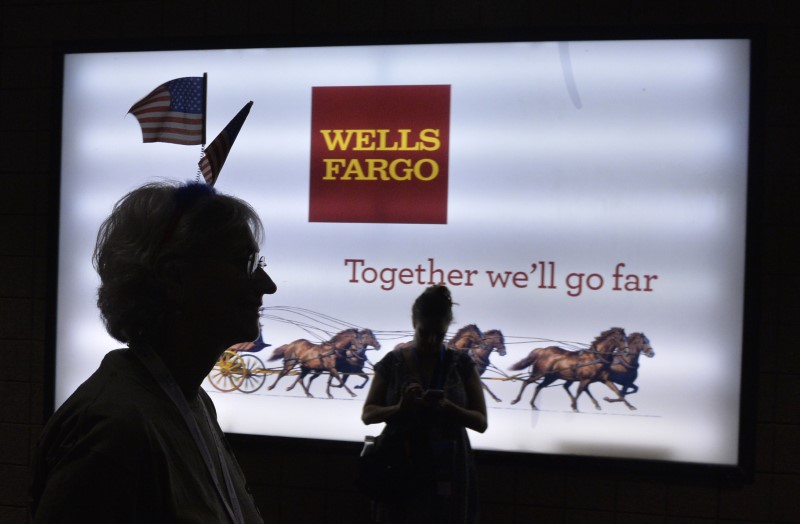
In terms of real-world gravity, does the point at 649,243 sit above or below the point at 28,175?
below

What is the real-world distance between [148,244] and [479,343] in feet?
7.94

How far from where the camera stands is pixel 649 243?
3.41m

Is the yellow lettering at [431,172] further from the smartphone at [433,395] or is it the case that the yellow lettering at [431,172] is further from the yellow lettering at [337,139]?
the smartphone at [433,395]

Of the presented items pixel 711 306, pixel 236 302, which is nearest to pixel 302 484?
pixel 711 306

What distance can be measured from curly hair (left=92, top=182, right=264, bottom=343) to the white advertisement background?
7.63ft

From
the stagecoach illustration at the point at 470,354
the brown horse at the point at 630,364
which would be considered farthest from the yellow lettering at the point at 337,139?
the brown horse at the point at 630,364

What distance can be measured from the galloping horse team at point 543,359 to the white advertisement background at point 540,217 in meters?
0.04

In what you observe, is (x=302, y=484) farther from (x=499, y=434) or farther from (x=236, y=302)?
(x=236, y=302)

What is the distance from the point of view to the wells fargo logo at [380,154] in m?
3.61

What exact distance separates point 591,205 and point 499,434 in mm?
1155

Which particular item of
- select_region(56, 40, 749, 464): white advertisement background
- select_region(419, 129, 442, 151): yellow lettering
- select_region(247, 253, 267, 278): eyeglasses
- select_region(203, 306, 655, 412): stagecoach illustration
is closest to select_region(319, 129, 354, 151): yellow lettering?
select_region(56, 40, 749, 464): white advertisement background

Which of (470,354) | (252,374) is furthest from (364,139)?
(252,374)

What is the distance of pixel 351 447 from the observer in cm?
356

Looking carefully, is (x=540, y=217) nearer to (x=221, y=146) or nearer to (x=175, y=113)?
(x=221, y=146)
